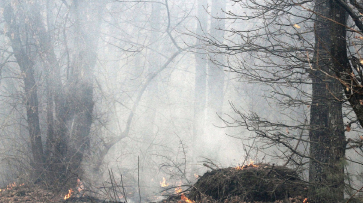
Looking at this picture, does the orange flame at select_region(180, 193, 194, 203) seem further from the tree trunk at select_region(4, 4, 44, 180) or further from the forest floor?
the tree trunk at select_region(4, 4, 44, 180)

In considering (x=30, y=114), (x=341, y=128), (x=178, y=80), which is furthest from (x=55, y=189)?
(x=178, y=80)

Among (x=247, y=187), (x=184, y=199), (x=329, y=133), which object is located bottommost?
(x=184, y=199)

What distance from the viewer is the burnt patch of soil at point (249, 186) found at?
17.2ft

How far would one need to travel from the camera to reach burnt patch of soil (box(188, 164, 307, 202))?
5.25 meters

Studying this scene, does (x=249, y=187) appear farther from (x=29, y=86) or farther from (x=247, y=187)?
(x=29, y=86)

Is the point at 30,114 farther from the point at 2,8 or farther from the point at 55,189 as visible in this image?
the point at 2,8

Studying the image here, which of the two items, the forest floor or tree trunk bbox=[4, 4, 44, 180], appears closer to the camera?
the forest floor

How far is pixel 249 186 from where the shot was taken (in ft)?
17.7

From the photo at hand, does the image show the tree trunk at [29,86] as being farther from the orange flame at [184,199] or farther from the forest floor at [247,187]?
the orange flame at [184,199]

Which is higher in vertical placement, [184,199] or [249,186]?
[249,186]

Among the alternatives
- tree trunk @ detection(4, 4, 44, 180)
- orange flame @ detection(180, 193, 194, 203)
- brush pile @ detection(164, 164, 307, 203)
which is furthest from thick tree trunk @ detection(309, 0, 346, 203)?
tree trunk @ detection(4, 4, 44, 180)

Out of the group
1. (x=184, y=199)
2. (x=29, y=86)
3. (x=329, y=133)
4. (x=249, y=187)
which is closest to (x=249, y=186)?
(x=249, y=187)

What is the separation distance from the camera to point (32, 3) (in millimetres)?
10469

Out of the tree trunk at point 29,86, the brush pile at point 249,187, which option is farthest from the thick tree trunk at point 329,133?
the tree trunk at point 29,86
